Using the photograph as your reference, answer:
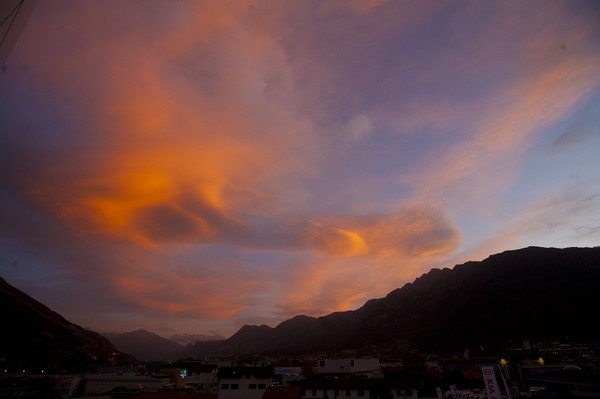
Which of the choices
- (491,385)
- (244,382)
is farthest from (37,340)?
(491,385)

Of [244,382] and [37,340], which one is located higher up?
[37,340]

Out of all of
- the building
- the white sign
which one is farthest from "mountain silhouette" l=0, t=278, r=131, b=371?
the white sign

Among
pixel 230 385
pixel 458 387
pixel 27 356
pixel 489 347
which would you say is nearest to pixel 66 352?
pixel 27 356

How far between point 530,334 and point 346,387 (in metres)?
158

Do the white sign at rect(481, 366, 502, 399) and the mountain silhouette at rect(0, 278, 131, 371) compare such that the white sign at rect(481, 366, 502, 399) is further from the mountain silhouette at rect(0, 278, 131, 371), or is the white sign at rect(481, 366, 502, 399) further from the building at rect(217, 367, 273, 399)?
the mountain silhouette at rect(0, 278, 131, 371)

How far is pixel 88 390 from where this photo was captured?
256 ft

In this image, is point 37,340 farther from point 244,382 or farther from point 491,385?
point 491,385

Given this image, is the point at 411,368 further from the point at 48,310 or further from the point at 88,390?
the point at 48,310

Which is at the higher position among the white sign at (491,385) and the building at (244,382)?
the white sign at (491,385)

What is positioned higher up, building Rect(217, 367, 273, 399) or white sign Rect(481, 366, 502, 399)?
white sign Rect(481, 366, 502, 399)

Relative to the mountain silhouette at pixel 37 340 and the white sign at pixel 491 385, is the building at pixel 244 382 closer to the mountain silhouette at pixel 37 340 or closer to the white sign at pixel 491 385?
the white sign at pixel 491 385

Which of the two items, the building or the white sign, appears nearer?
the white sign

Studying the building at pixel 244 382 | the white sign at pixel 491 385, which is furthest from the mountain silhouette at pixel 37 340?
the white sign at pixel 491 385

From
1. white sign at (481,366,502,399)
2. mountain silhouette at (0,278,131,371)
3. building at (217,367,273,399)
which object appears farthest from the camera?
mountain silhouette at (0,278,131,371)
